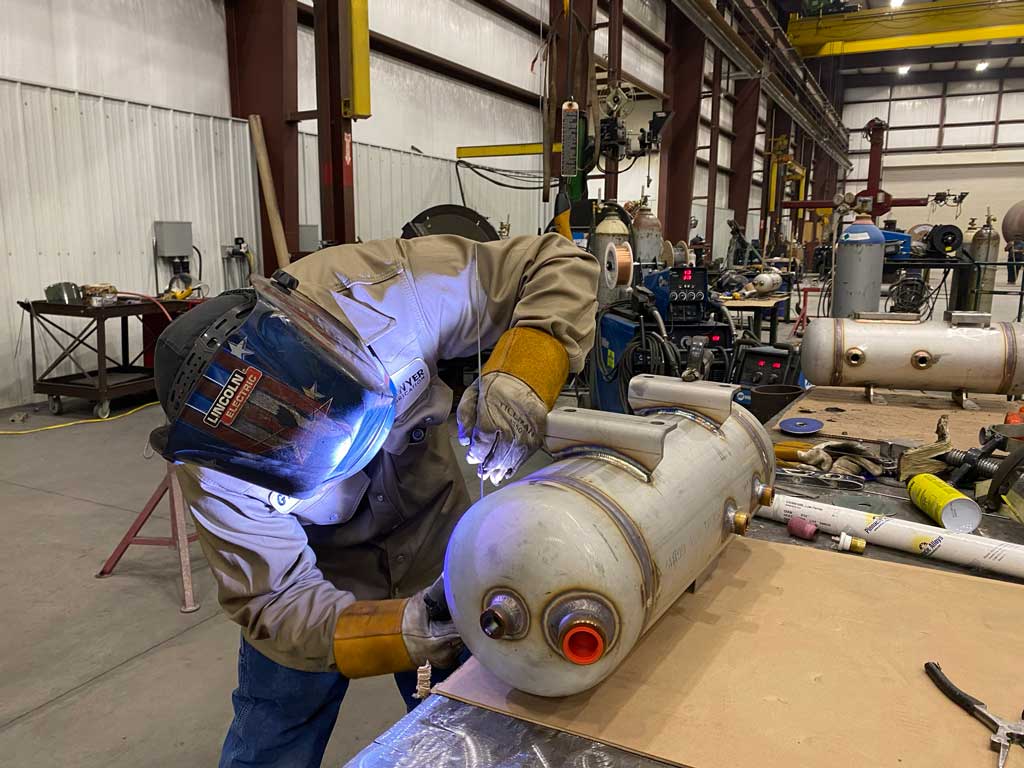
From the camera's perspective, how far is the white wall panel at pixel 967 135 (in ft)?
66.4

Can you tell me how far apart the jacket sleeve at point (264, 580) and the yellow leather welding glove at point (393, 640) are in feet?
0.10

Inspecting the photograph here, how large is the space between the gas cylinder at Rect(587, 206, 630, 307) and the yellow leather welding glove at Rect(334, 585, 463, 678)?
14.7 ft

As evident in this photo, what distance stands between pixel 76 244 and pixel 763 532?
5317 mm

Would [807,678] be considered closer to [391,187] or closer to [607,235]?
[607,235]

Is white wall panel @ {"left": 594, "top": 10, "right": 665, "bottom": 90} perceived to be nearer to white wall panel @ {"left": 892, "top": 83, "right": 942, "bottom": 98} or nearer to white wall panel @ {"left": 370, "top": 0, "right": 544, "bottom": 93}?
white wall panel @ {"left": 370, "top": 0, "right": 544, "bottom": 93}

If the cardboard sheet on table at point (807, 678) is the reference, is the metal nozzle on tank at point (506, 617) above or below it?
above

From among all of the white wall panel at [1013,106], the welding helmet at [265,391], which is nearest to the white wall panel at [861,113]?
the white wall panel at [1013,106]

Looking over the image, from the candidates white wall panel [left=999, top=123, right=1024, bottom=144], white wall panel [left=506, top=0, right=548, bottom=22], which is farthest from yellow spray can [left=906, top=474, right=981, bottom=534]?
white wall panel [left=999, top=123, right=1024, bottom=144]

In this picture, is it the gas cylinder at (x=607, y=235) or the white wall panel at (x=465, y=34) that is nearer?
the gas cylinder at (x=607, y=235)

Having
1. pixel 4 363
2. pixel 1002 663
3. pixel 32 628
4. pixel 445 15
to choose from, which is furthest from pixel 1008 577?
pixel 445 15

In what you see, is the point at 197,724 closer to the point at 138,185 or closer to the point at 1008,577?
the point at 1008,577

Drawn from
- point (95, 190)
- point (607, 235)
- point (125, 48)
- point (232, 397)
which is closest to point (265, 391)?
point (232, 397)

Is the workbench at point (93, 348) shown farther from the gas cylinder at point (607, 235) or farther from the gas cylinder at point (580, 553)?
the gas cylinder at point (580, 553)

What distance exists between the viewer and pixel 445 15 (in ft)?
26.1
